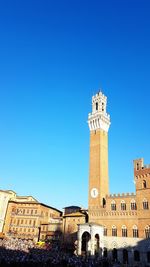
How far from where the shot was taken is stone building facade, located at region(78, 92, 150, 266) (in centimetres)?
4322

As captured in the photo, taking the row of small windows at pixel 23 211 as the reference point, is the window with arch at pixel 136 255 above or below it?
below

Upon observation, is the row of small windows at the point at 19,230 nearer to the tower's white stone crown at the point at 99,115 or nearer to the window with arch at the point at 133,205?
the window with arch at the point at 133,205

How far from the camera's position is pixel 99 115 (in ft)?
194

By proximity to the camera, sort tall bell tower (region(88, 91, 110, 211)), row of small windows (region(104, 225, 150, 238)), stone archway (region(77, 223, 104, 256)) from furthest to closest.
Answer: tall bell tower (region(88, 91, 110, 211))
stone archway (region(77, 223, 104, 256))
row of small windows (region(104, 225, 150, 238))

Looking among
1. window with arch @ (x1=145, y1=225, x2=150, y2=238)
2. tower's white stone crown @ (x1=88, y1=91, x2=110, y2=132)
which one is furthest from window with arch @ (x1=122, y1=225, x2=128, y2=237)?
tower's white stone crown @ (x1=88, y1=91, x2=110, y2=132)

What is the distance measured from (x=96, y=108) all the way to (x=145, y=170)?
861 inches

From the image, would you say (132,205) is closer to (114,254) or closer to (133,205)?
(133,205)

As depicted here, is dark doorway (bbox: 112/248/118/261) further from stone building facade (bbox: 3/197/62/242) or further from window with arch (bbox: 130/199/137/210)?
stone building facade (bbox: 3/197/62/242)

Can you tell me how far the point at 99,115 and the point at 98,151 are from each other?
924cm

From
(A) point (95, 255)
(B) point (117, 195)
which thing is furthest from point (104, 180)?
(A) point (95, 255)

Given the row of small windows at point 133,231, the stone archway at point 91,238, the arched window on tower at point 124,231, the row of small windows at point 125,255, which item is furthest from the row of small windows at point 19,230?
the arched window on tower at point 124,231

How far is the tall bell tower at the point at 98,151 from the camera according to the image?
172 feet

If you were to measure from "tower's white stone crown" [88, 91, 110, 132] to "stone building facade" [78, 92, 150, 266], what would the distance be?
592cm

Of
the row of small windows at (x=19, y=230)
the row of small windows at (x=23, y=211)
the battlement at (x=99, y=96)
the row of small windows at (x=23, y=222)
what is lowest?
the row of small windows at (x=19, y=230)
